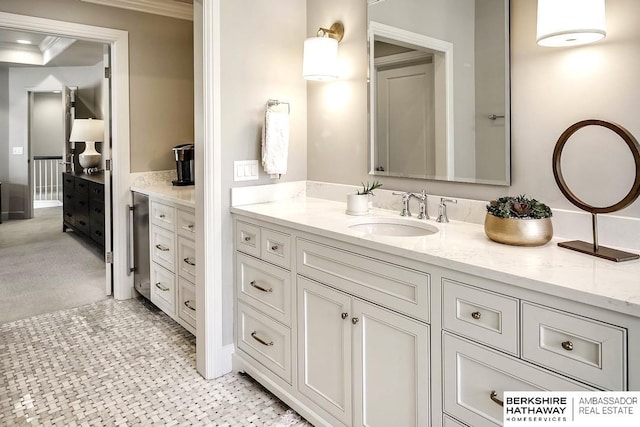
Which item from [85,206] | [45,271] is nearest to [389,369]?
[45,271]

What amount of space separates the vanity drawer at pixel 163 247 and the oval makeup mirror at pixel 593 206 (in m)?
2.36

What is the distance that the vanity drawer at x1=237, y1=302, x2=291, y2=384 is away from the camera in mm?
2154

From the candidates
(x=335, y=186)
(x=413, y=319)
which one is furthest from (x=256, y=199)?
(x=413, y=319)

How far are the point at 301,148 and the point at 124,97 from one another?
174 cm

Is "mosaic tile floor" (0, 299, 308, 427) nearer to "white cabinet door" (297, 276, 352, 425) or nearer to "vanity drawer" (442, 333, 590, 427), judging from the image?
"white cabinet door" (297, 276, 352, 425)

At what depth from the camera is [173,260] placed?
10.2 feet

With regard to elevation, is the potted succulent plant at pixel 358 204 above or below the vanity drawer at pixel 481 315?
above

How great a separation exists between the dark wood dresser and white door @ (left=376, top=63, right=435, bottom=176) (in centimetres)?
397

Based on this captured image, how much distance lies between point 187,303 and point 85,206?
3.65 m

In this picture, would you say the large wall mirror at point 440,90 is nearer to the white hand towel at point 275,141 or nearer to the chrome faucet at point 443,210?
the chrome faucet at point 443,210

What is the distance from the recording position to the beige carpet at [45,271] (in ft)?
12.1

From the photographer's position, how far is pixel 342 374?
1.84 meters

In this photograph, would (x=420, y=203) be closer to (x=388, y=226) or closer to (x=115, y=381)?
(x=388, y=226)

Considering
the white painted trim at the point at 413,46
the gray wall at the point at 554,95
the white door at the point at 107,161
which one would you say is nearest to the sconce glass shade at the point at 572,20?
the gray wall at the point at 554,95
